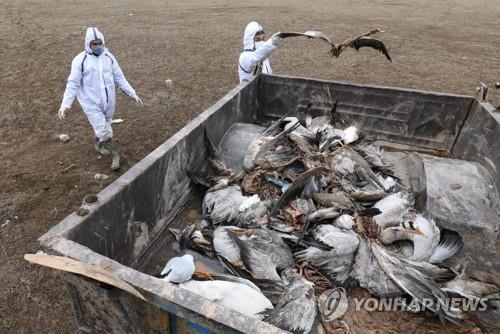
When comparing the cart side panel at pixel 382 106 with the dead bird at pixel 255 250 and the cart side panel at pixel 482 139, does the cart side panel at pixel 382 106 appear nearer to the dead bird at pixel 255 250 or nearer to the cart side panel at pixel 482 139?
the cart side panel at pixel 482 139


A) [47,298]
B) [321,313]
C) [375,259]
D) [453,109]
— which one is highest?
[453,109]

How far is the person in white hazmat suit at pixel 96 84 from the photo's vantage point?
14.0ft

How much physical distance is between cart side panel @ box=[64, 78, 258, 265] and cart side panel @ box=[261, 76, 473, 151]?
1.10 metres

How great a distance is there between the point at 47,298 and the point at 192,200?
148 cm

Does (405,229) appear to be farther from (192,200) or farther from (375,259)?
(192,200)

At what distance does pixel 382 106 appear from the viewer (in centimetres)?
406

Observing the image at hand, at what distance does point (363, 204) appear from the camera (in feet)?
9.36

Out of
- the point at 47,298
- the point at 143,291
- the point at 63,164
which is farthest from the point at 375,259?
the point at 63,164

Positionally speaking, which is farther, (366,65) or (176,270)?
(366,65)

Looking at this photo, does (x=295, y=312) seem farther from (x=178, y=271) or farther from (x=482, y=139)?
(x=482, y=139)

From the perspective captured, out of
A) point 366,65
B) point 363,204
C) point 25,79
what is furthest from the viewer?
point 366,65

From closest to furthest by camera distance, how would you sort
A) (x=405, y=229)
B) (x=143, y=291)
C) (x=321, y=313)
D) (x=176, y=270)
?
(x=143, y=291)
(x=176, y=270)
(x=321, y=313)
(x=405, y=229)

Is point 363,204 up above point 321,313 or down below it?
above

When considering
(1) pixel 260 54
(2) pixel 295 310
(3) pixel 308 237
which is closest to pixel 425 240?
(3) pixel 308 237
